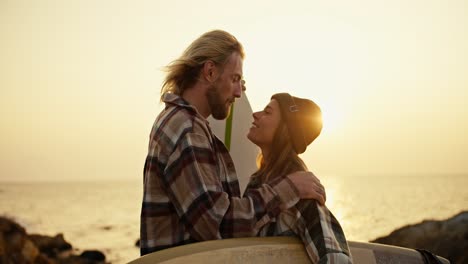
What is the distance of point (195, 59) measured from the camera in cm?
248

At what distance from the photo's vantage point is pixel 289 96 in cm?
262

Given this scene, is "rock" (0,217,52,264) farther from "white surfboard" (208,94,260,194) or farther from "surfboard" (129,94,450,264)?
"surfboard" (129,94,450,264)

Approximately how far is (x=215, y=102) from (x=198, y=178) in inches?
18.8

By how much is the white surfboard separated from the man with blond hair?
1.41 m

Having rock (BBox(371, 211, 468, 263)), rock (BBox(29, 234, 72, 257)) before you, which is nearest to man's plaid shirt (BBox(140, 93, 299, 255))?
rock (BBox(371, 211, 468, 263))

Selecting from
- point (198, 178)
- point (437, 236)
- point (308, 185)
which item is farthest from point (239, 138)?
point (437, 236)

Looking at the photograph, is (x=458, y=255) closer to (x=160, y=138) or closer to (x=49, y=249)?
(x=160, y=138)

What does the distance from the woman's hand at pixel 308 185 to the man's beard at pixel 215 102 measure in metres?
0.42

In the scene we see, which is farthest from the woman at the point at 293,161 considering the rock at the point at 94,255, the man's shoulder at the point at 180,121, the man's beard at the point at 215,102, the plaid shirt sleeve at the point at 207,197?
the rock at the point at 94,255

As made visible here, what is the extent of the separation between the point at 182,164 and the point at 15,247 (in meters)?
6.47

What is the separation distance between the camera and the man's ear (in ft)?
8.01

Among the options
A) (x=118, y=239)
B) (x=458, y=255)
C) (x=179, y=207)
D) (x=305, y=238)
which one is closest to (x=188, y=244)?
(x=179, y=207)

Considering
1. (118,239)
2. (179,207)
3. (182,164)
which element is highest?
(182,164)

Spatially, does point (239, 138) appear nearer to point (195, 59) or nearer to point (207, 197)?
point (195, 59)
